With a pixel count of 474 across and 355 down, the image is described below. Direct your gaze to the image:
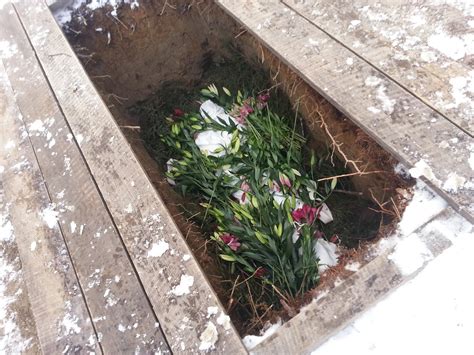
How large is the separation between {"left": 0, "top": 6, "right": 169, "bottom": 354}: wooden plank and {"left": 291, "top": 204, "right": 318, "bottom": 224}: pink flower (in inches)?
33.6

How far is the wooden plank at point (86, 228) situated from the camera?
154 cm

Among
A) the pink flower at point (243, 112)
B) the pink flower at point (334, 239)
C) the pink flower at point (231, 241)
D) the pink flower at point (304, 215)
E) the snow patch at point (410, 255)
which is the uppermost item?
the snow patch at point (410, 255)

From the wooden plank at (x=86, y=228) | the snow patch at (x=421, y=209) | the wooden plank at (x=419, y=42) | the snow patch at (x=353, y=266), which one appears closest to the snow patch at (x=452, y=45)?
the wooden plank at (x=419, y=42)

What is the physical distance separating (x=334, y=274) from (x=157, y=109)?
194cm

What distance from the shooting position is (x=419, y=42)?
173 cm

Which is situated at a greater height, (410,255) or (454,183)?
(454,183)

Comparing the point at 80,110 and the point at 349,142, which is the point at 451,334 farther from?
the point at 80,110

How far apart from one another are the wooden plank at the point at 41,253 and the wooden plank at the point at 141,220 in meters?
0.26

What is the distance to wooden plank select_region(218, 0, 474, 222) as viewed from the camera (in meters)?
1.48

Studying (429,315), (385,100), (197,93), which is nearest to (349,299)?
(429,315)

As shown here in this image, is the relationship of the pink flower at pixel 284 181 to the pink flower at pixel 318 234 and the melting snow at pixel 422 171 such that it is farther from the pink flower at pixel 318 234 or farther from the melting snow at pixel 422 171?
the melting snow at pixel 422 171

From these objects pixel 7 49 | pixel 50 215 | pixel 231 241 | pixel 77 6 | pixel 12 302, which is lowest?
pixel 12 302

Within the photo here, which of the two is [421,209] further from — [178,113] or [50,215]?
[178,113]

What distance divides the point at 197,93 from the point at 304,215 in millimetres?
1332
